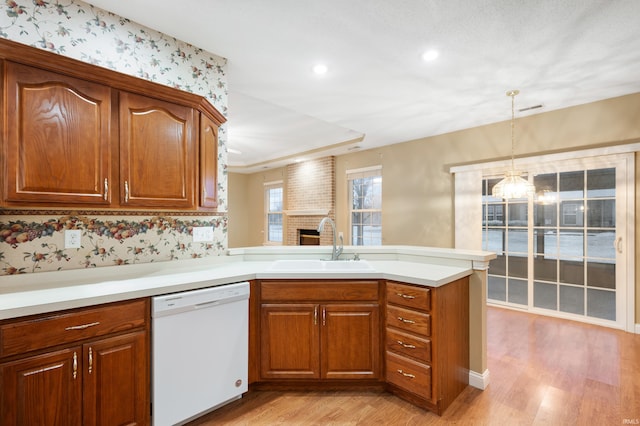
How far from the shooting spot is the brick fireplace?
248 inches

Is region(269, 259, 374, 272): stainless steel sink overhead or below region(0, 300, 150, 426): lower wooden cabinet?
overhead

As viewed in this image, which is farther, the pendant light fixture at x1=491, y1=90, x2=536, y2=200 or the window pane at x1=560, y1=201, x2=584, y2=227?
the window pane at x1=560, y1=201, x2=584, y2=227

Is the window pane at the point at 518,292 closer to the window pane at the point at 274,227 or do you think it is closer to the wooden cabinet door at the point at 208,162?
the wooden cabinet door at the point at 208,162

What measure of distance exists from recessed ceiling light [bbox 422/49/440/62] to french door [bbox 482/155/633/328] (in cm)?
242

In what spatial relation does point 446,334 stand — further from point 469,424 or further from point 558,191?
point 558,191

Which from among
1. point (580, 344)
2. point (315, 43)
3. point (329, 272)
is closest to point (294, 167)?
point (315, 43)

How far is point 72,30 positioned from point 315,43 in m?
1.60

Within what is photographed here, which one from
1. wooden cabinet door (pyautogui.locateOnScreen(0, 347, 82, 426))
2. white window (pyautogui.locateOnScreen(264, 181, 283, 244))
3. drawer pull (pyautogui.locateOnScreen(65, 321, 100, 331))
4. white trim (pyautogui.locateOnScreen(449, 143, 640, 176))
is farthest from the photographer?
white window (pyautogui.locateOnScreen(264, 181, 283, 244))

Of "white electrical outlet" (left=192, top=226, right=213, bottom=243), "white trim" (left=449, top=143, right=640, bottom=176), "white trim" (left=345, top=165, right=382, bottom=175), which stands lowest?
"white electrical outlet" (left=192, top=226, right=213, bottom=243)

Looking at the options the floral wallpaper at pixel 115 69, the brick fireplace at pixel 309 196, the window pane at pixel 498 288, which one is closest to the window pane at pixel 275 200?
the brick fireplace at pixel 309 196

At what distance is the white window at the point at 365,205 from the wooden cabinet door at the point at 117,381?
4.65 meters

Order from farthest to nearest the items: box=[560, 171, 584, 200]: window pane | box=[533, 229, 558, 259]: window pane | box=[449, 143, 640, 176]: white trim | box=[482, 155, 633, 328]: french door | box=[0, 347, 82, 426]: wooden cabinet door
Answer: box=[533, 229, 558, 259]: window pane < box=[560, 171, 584, 200]: window pane < box=[482, 155, 633, 328]: french door < box=[449, 143, 640, 176]: white trim < box=[0, 347, 82, 426]: wooden cabinet door

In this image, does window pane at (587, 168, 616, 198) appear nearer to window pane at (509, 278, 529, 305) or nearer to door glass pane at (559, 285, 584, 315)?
door glass pane at (559, 285, 584, 315)

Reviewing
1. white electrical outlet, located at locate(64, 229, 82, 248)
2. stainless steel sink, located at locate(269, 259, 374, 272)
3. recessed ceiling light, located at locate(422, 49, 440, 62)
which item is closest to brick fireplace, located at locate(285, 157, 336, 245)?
stainless steel sink, located at locate(269, 259, 374, 272)
